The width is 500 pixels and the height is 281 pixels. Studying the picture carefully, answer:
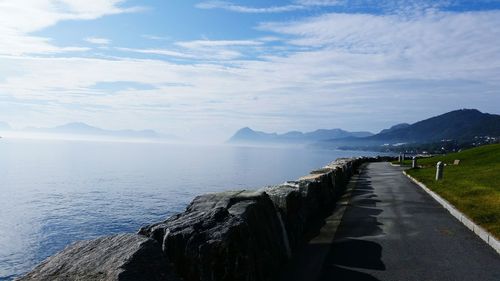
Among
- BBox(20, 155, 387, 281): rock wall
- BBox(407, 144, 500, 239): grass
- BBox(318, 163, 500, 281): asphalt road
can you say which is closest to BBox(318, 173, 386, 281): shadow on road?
BBox(318, 163, 500, 281): asphalt road

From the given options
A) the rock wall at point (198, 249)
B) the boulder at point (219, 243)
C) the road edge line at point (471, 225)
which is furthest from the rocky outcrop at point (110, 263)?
the road edge line at point (471, 225)

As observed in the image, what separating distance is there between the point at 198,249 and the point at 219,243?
314 mm

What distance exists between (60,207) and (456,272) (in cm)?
5286

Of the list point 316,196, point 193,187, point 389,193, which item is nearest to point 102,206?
point 193,187

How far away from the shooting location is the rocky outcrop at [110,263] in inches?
218

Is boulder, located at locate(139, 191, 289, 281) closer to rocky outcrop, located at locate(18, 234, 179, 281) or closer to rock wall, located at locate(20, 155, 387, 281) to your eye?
rock wall, located at locate(20, 155, 387, 281)

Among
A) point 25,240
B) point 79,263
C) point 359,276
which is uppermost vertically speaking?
point 79,263

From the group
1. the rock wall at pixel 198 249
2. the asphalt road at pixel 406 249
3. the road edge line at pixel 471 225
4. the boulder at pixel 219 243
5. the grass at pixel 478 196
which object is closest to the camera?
the rock wall at pixel 198 249

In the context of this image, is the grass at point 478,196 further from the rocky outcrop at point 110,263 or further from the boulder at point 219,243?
the rocky outcrop at point 110,263

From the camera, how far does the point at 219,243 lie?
6.93m

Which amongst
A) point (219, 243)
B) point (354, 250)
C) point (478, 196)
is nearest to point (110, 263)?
point (219, 243)

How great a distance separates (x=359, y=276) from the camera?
9117 millimetres

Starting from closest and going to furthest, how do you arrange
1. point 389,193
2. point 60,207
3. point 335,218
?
point 335,218 < point 389,193 < point 60,207

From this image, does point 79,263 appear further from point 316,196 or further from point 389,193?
point 389,193
